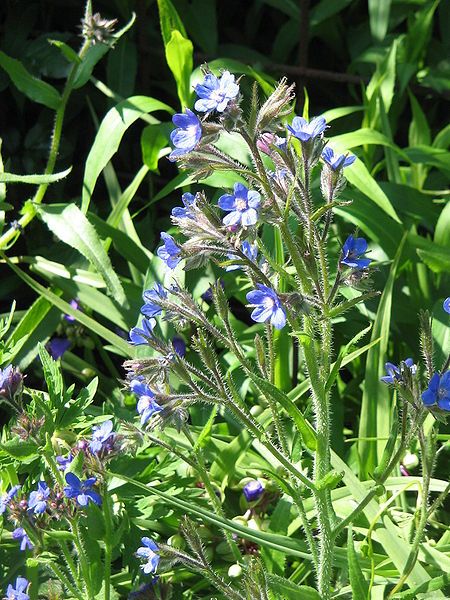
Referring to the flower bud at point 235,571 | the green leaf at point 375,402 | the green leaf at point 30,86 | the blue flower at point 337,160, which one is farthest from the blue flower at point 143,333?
the green leaf at point 30,86

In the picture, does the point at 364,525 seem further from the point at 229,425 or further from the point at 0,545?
the point at 0,545

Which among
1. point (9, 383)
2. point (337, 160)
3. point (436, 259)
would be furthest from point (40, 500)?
point (436, 259)

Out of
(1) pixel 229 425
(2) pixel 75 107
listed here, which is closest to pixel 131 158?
(2) pixel 75 107

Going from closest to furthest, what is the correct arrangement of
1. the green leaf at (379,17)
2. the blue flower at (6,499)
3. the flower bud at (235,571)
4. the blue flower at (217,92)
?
the blue flower at (217,92)
the blue flower at (6,499)
the flower bud at (235,571)
the green leaf at (379,17)

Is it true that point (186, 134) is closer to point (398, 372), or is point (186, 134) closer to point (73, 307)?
point (398, 372)

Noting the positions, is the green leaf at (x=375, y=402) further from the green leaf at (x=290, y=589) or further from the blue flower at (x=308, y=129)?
the blue flower at (x=308, y=129)

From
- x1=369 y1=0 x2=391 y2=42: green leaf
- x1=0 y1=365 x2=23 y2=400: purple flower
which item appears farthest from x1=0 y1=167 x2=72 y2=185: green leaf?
x1=369 y1=0 x2=391 y2=42: green leaf

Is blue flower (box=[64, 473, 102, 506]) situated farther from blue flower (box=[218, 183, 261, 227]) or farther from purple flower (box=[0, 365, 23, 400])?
blue flower (box=[218, 183, 261, 227])
